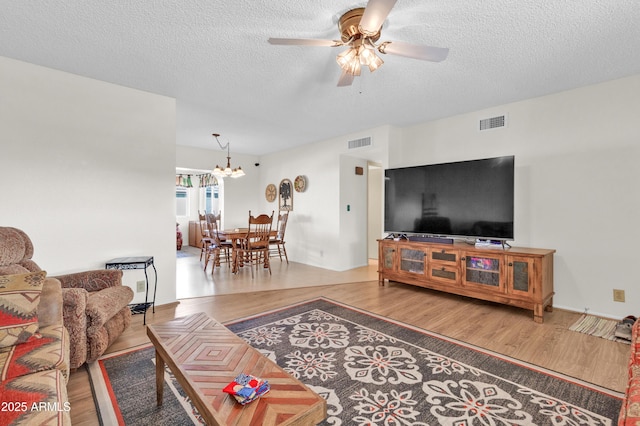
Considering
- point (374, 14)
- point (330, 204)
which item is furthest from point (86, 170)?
point (330, 204)

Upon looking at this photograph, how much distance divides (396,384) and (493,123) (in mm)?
3401

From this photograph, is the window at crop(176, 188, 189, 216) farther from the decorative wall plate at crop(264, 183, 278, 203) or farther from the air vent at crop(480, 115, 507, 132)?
the air vent at crop(480, 115, 507, 132)

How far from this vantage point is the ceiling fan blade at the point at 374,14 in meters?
1.51

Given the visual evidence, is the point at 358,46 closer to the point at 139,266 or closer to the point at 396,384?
the point at 396,384

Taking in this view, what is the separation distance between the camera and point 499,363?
7.02 feet

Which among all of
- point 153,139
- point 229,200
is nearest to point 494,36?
point 153,139

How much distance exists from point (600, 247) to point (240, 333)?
146 inches

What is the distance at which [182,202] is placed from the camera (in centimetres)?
939

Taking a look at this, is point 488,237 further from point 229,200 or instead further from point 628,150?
point 229,200

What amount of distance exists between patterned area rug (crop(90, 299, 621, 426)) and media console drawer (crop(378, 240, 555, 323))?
3.66 ft

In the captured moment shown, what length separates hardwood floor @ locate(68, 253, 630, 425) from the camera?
6.72ft

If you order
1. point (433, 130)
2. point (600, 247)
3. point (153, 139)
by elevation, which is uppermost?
point (433, 130)

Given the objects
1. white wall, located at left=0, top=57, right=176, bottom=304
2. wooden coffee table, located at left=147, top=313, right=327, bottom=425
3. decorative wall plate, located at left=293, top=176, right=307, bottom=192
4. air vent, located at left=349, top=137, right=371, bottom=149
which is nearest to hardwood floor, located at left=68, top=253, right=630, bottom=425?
wooden coffee table, located at left=147, top=313, right=327, bottom=425

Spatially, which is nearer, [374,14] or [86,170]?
[374,14]
